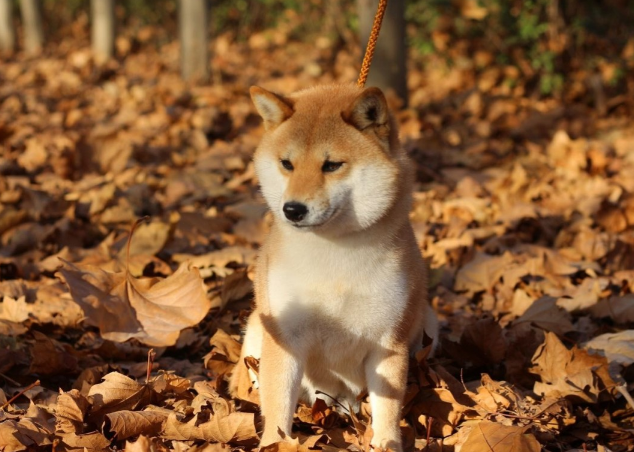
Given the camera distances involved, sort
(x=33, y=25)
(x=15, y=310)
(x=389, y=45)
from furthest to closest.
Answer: (x=33, y=25) < (x=389, y=45) < (x=15, y=310)

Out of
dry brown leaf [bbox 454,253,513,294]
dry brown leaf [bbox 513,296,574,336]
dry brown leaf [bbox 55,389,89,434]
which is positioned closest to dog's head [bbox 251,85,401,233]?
dry brown leaf [bbox 55,389,89,434]

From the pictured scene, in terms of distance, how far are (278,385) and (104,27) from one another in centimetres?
1283

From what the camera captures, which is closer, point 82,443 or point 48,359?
point 82,443

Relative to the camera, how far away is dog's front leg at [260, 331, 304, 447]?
3135mm

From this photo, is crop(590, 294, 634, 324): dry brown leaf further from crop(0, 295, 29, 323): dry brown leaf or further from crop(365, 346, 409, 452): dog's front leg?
crop(0, 295, 29, 323): dry brown leaf

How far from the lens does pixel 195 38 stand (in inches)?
439

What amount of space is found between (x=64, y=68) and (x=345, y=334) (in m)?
11.9

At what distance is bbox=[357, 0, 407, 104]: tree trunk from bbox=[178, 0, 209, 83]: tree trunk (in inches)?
142

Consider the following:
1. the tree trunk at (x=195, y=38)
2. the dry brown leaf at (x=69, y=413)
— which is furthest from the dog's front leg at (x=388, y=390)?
the tree trunk at (x=195, y=38)

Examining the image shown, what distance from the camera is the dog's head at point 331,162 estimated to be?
2982 mm

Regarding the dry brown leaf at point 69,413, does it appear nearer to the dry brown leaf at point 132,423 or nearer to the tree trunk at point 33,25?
A: the dry brown leaf at point 132,423

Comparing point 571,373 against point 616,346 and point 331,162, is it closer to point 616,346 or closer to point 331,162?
point 616,346

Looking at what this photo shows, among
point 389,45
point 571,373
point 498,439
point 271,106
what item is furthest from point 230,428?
point 389,45

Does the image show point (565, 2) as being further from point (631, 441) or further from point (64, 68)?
point (64, 68)
